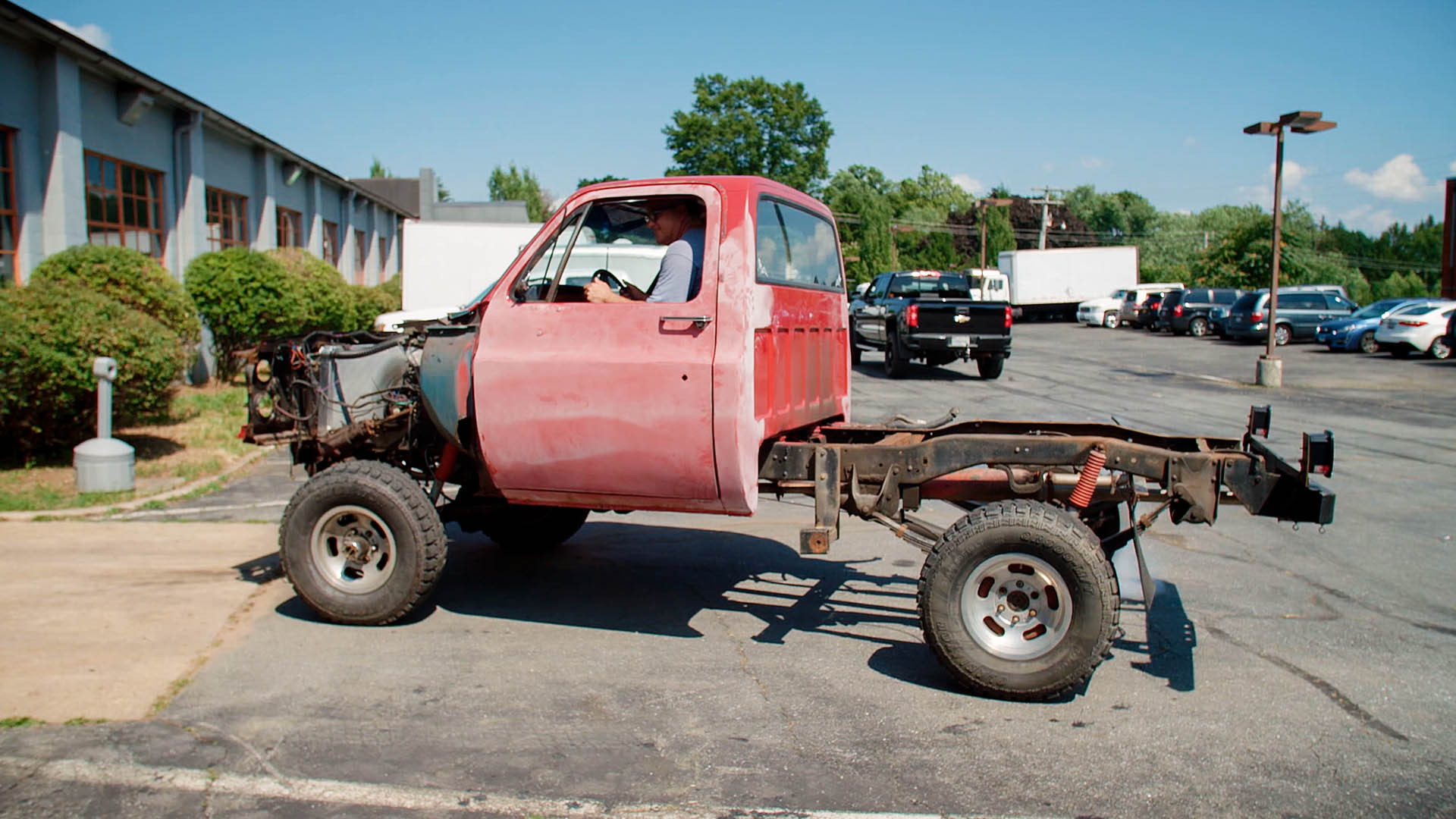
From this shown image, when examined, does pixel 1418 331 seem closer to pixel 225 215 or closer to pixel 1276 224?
pixel 1276 224

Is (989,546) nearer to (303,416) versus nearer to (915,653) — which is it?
(915,653)

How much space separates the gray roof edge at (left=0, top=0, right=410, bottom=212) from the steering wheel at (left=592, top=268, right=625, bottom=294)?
1067 centimetres

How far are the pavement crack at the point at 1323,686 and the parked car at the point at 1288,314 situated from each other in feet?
99.4

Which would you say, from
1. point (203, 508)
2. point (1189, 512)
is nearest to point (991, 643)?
point (1189, 512)

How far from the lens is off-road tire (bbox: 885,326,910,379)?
19.6 meters

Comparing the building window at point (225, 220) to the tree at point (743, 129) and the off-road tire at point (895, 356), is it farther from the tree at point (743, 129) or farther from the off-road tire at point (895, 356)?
the tree at point (743, 129)

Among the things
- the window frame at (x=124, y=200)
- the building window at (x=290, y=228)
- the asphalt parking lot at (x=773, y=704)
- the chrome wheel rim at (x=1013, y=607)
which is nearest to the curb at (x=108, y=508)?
the asphalt parking lot at (x=773, y=704)

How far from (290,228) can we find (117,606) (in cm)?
2182

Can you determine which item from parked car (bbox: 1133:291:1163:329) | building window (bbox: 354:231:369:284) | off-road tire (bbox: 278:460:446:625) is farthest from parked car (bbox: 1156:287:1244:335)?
off-road tire (bbox: 278:460:446:625)

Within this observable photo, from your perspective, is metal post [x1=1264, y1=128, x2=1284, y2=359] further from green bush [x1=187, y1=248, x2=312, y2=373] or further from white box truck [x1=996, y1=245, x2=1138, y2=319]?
white box truck [x1=996, y1=245, x2=1138, y2=319]

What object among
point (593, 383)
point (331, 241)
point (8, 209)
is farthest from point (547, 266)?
point (331, 241)

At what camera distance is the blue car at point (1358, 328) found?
28672 mm

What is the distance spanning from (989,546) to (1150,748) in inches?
39.6

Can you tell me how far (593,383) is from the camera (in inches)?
198
